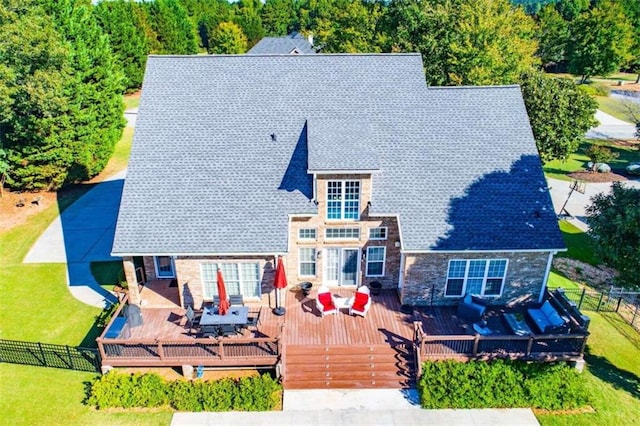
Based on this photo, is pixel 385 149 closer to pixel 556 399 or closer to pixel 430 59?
pixel 556 399

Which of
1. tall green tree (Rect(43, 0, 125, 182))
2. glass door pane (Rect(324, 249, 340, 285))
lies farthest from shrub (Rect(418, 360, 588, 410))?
tall green tree (Rect(43, 0, 125, 182))

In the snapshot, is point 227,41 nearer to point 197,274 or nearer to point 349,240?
point 197,274

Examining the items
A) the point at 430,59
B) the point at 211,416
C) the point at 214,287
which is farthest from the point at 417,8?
the point at 211,416

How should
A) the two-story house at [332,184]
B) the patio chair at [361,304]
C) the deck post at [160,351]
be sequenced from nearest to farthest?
the deck post at [160,351] → the two-story house at [332,184] → the patio chair at [361,304]

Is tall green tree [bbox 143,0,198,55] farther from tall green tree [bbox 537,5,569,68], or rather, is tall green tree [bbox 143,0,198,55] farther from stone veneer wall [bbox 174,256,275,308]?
stone veneer wall [bbox 174,256,275,308]

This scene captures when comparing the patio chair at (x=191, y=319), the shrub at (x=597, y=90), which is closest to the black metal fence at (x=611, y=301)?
the patio chair at (x=191, y=319)

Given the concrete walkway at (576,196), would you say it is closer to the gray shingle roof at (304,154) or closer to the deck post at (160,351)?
the gray shingle roof at (304,154)
